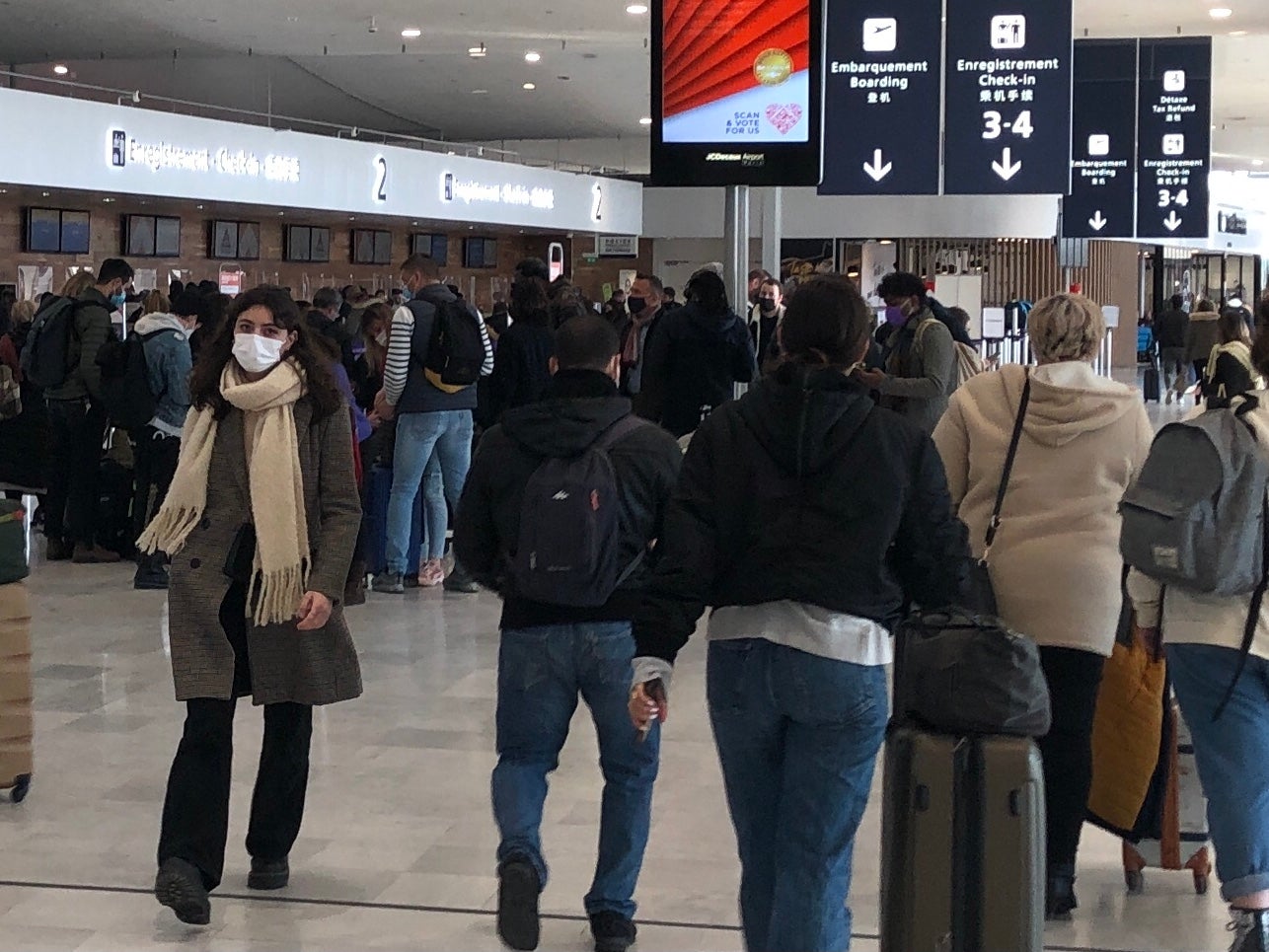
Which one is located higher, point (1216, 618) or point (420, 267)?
point (420, 267)

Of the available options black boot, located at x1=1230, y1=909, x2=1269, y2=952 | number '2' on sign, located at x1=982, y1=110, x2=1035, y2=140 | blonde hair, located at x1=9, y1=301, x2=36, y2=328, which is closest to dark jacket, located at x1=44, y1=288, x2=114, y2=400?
blonde hair, located at x1=9, y1=301, x2=36, y2=328

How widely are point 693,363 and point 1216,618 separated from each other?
5206 millimetres

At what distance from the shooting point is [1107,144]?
664 inches

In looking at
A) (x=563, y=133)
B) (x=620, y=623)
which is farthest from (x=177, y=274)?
(x=620, y=623)

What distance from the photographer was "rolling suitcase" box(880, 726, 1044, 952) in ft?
10.1

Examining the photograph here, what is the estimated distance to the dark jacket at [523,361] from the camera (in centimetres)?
945

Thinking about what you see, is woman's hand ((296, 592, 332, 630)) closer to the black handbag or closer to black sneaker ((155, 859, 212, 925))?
black sneaker ((155, 859, 212, 925))

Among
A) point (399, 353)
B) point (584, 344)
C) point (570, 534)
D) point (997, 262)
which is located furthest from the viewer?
point (997, 262)

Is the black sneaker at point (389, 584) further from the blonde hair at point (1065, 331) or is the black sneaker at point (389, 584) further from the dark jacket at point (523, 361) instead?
the blonde hair at point (1065, 331)

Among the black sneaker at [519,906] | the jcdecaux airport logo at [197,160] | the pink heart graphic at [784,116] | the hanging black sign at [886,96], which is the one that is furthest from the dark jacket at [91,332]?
the jcdecaux airport logo at [197,160]

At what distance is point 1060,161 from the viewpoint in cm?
1171

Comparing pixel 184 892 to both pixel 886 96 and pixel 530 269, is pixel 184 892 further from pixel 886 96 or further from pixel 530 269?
pixel 886 96

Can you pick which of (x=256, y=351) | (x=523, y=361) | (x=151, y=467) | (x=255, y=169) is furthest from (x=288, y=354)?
(x=255, y=169)

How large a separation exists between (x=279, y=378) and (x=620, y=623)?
101cm
